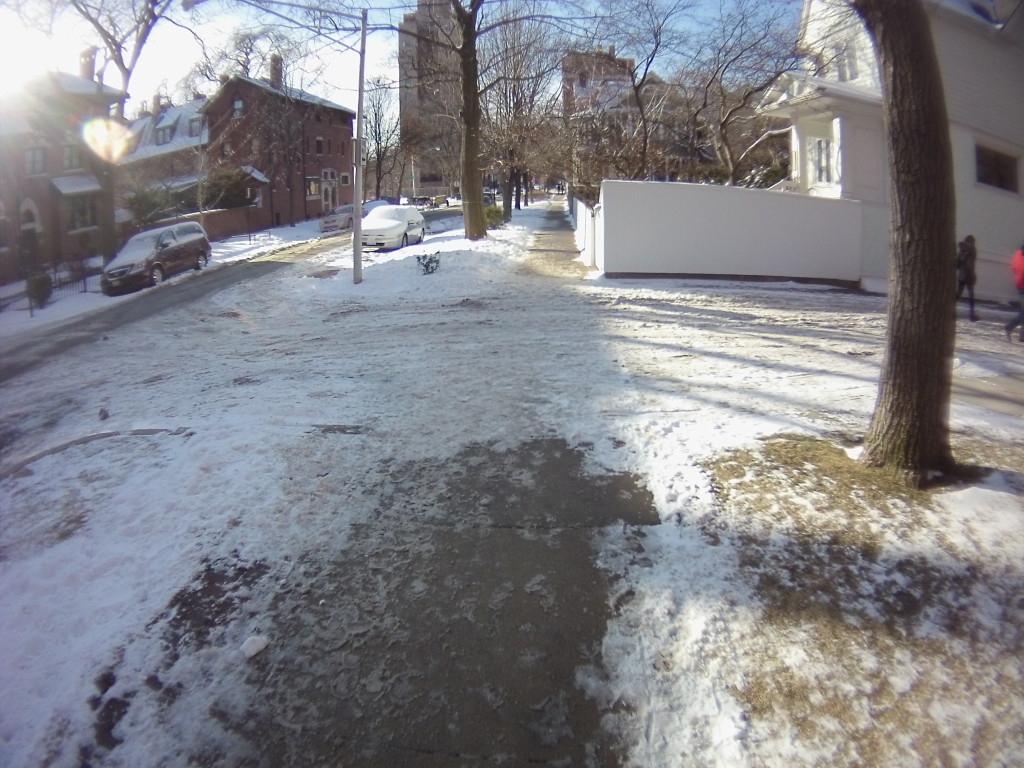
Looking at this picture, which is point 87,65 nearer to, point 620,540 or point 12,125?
point 12,125

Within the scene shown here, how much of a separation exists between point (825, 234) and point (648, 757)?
50.9 feet

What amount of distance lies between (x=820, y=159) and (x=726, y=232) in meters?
5.07

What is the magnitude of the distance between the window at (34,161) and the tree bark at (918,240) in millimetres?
32972

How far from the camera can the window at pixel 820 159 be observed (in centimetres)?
1917

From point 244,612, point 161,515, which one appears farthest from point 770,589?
point 161,515

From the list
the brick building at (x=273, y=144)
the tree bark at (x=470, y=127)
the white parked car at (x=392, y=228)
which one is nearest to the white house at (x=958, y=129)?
the tree bark at (x=470, y=127)

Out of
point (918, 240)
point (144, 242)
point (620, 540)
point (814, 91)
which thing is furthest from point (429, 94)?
point (620, 540)

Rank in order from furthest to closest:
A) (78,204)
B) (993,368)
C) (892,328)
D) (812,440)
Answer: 1. (78,204)
2. (993,368)
3. (812,440)
4. (892,328)

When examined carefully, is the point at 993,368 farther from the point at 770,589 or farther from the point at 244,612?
the point at 244,612

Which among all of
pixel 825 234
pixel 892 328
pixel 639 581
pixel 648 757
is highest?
pixel 825 234

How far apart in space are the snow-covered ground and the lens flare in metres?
24.8

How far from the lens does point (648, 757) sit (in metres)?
3.49

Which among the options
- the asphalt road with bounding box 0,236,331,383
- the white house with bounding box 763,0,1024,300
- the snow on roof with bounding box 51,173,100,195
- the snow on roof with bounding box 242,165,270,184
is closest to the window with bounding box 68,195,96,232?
the snow on roof with bounding box 51,173,100,195

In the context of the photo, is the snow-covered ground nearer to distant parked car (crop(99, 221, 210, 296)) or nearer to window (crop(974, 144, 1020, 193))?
Result: window (crop(974, 144, 1020, 193))
